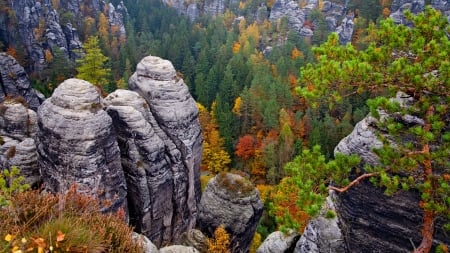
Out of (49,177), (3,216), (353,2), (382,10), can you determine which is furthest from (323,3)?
(3,216)

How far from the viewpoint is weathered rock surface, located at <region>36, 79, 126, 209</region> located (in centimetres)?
1948

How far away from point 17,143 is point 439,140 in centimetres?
2142

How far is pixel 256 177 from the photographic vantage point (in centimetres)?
4972

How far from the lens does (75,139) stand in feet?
63.9

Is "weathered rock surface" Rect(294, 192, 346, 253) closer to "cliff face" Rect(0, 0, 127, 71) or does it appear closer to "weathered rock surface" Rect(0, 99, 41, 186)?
"weathered rock surface" Rect(0, 99, 41, 186)

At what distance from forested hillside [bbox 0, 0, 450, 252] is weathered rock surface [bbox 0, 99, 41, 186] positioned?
11.0 metres

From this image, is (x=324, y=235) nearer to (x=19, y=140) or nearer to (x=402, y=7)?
(x=19, y=140)

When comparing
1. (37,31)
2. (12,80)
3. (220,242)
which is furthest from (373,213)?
(37,31)

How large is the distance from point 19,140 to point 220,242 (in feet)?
43.5

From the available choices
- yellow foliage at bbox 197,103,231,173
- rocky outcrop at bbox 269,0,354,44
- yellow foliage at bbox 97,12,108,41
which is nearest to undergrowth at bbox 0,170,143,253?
yellow foliage at bbox 197,103,231,173

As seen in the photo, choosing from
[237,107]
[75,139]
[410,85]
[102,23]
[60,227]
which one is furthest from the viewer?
[102,23]

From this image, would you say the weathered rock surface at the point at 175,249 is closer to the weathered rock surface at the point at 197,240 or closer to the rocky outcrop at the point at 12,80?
the weathered rock surface at the point at 197,240

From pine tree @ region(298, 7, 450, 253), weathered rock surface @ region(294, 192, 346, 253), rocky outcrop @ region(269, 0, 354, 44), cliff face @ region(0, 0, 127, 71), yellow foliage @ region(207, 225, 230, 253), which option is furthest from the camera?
rocky outcrop @ region(269, 0, 354, 44)

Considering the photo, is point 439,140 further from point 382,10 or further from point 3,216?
point 382,10
